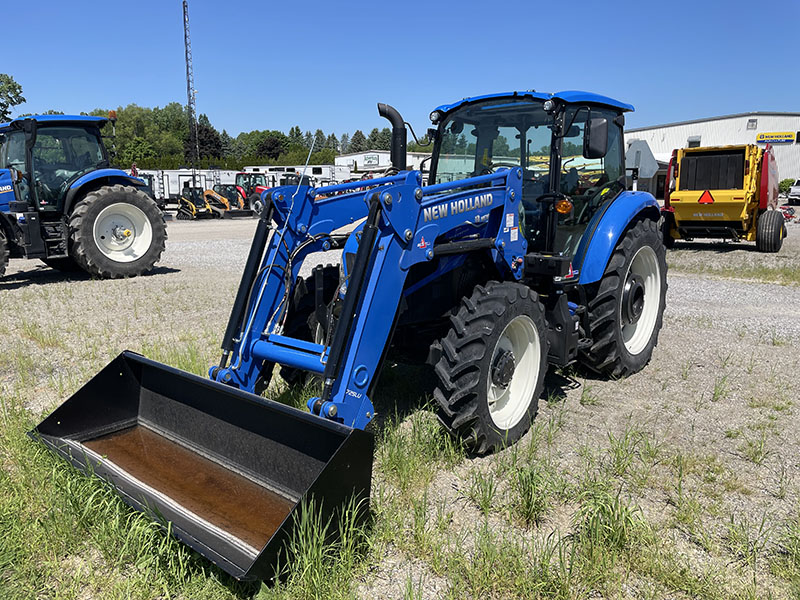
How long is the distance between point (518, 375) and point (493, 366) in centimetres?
42

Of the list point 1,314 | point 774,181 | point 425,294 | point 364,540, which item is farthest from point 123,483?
point 774,181

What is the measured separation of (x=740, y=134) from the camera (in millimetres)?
46375

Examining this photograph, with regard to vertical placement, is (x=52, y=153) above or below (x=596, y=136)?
above

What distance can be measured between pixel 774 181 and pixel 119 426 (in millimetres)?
16132

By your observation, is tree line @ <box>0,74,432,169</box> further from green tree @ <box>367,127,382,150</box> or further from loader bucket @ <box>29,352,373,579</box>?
loader bucket @ <box>29,352,373,579</box>

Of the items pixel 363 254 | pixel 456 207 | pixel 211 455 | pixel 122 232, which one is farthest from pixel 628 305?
pixel 122 232

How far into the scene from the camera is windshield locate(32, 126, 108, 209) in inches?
403

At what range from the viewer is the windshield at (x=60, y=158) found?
1024 cm

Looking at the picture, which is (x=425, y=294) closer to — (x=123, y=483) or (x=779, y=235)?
(x=123, y=483)

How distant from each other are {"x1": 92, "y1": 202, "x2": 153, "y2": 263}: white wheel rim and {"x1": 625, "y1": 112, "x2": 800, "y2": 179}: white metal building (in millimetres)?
39337

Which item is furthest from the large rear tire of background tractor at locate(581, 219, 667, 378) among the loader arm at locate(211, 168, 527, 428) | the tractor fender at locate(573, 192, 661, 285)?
the loader arm at locate(211, 168, 527, 428)

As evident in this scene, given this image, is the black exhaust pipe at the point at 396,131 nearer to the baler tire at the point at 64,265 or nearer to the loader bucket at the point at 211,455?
the loader bucket at the point at 211,455

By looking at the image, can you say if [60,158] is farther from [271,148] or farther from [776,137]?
[271,148]

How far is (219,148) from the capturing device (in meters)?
80.0
